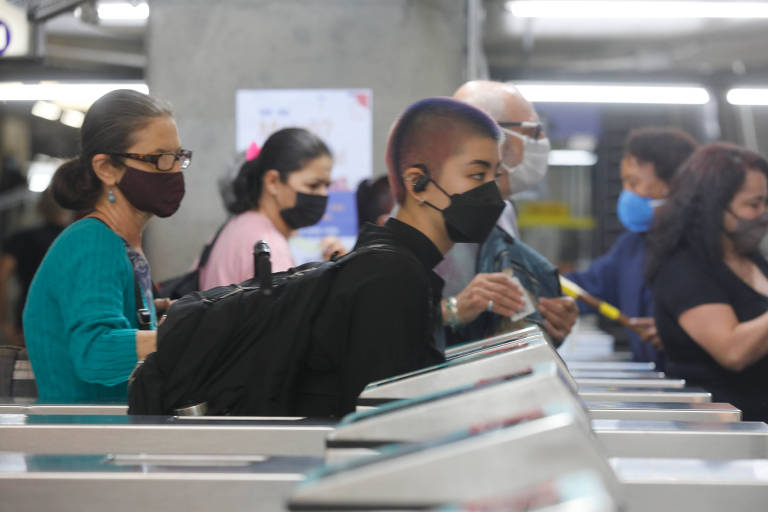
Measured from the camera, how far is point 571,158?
19.1 m

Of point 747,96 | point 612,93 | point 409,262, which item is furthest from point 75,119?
point 747,96

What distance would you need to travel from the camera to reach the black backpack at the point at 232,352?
4.68 feet

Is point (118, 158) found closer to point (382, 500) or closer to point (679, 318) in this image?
point (382, 500)

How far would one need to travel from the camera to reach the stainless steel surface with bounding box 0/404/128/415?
4.93 feet

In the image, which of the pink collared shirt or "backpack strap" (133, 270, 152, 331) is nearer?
"backpack strap" (133, 270, 152, 331)

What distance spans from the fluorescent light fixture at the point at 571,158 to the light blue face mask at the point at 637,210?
13721mm

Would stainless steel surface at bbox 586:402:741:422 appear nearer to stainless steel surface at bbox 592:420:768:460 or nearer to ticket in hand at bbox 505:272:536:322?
stainless steel surface at bbox 592:420:768:460

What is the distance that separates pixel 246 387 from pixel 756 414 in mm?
1707

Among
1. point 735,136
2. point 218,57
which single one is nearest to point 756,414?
point 218,57

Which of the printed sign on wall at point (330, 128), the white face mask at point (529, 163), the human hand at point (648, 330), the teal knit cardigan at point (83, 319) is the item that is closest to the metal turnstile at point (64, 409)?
the teal knit cardigan at point (83, 319)

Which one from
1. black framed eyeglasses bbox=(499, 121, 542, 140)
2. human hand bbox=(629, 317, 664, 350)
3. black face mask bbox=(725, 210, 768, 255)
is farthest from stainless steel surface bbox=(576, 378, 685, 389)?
human hand bbox=(629, 317, 664, 350)

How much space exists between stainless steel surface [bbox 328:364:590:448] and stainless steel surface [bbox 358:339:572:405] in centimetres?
22

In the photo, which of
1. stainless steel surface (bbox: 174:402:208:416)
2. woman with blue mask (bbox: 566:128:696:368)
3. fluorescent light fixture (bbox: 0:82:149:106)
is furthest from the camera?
fluorescent light fixture (bbox: 0:82:149:106)

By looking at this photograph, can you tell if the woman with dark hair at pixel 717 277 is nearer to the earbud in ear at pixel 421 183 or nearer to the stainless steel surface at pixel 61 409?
the earbud in ear at pixel 421 183
